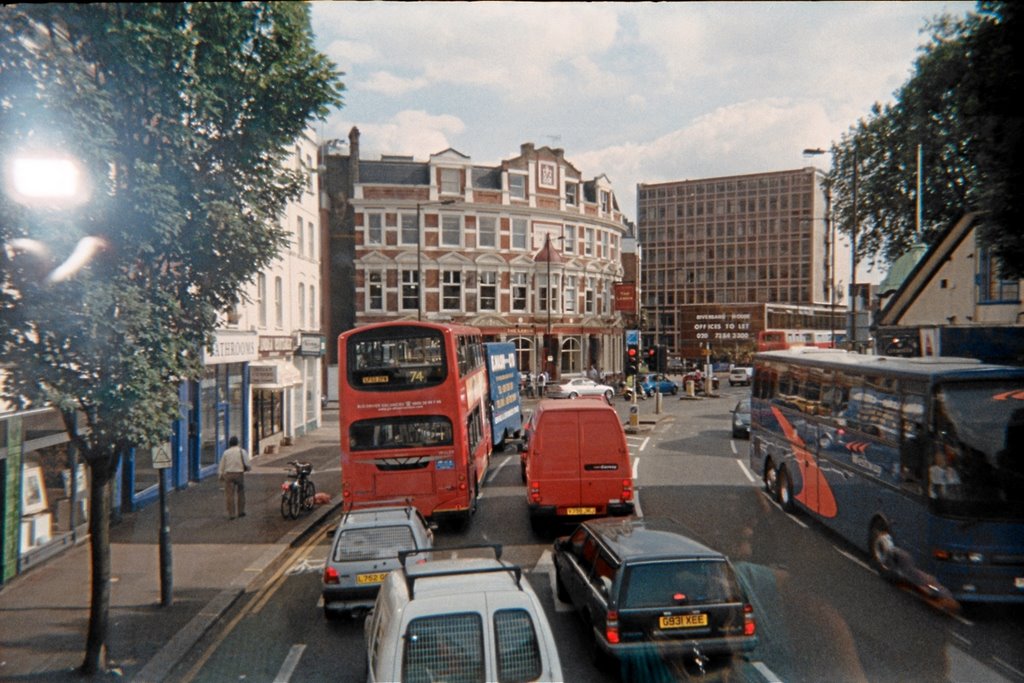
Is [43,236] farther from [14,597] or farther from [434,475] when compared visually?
[434,475]

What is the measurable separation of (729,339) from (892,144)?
2575cm

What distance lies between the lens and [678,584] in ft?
26.2

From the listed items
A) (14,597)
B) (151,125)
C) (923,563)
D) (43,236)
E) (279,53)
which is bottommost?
(14,597)

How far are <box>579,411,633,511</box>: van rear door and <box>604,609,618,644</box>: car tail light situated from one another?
249 inches

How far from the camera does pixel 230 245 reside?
30.5ft

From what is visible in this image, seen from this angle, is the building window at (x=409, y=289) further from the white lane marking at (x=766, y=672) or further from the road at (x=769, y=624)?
the white lane marking at (x=766, y=672)

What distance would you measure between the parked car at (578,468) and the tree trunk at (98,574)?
739 cm

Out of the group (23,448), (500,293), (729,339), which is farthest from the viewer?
(500,293)

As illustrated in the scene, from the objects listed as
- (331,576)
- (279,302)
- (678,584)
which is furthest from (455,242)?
(678,584)

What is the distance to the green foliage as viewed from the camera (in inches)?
292

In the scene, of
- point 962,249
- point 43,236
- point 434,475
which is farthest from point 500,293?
point 43,236

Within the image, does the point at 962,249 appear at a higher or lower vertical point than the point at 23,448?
higher

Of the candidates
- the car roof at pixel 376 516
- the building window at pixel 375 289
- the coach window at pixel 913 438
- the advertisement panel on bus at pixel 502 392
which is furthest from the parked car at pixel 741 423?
the building window at pixel 375 289

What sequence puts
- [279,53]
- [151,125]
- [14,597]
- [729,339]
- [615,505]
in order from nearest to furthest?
1. [151,125]
2. [279,53]
3. [14,597]
4. [615,505]
5. [729,339]
